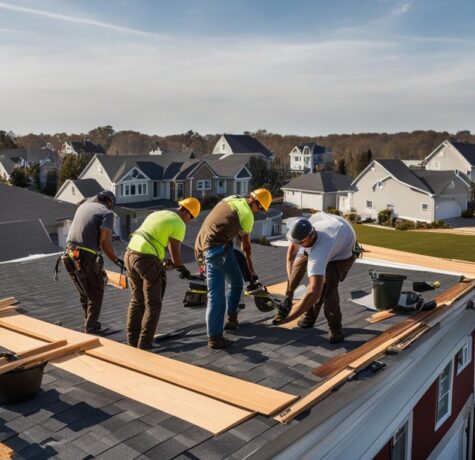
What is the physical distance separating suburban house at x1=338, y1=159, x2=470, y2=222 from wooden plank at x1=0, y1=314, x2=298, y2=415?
121 feet

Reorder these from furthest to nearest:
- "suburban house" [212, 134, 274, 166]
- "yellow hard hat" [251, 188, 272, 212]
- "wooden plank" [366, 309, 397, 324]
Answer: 1. "suburban house" [212, 134, 274, 166]
2. "wooden plank" [366, 309, 397, 324]
3. "yellow hard hat" [251, 188, 272, 212]

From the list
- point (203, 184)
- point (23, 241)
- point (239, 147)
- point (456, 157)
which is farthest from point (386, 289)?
point (239, 147)

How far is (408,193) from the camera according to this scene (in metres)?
40.2

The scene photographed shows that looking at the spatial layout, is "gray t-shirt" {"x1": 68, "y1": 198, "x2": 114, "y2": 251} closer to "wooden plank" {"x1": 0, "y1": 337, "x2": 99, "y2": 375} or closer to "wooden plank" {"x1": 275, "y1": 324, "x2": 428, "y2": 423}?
"wooden plank" {"x1": 0, "y1": 337, "x2": 99, "y2": 375}

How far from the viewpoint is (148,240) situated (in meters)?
5.98

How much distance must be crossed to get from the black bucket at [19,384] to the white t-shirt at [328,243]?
9.52ft

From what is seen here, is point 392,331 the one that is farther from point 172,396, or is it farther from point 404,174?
point 404,174

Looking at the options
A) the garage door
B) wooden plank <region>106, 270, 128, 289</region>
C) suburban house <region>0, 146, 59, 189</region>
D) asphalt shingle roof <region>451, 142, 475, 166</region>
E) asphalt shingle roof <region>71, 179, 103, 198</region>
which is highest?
asphalt shingle roof <region>451, 142, 475, 166</region>

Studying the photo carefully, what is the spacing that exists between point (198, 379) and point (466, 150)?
2261 inches

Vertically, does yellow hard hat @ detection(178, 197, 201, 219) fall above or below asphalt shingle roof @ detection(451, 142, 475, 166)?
below

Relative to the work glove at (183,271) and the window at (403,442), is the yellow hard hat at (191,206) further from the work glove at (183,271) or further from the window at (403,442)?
the window at (403,442)

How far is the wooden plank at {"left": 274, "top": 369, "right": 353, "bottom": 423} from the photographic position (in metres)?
4.10

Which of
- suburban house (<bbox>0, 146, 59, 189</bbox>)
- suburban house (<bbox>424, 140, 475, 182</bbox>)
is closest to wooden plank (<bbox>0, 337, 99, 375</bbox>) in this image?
suburban house (<bbox>0, 146, 59, 189</bbox>)

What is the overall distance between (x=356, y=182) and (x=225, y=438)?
4226 centimetres
